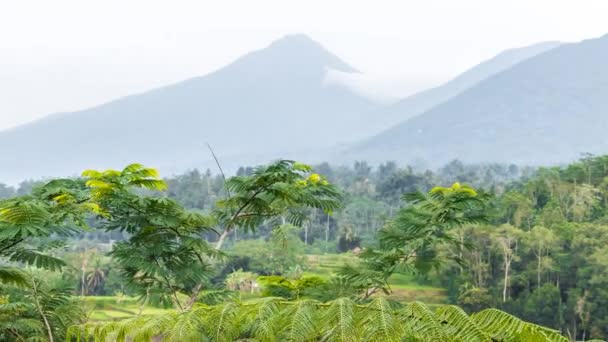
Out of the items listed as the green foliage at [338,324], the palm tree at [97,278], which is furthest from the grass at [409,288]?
the green foliage at [338,324]

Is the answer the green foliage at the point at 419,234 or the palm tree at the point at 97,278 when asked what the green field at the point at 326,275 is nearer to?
the palm tree at the point at 97,278

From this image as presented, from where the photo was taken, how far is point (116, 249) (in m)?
3.32

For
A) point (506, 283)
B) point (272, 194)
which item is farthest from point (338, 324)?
point (506, 283)

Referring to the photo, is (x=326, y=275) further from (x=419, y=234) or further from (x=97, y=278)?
(x=419, y=234)

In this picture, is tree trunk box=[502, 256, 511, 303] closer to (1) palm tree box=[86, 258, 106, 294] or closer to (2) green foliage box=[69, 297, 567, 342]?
(1) palm tree box=[86, 258, 106, 294]

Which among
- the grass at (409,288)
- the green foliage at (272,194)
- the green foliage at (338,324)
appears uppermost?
the green foliage at (272,194)

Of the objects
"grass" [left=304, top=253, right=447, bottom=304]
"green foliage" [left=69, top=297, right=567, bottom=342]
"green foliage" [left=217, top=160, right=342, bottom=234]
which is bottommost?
"grass" [left=304, top=253, right=447, bottom=304]

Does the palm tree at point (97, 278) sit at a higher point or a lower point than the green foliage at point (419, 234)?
lower

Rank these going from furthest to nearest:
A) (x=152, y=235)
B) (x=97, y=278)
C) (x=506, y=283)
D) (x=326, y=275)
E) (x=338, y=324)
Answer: (x=97, y=278) → (x=506, y=283) → (x=326, y=275) → (x=152, y=235) → (x=338, y=324)

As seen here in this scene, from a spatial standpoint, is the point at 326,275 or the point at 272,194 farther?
the point at 326,275

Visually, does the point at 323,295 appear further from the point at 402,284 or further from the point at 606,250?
the point at 402,284

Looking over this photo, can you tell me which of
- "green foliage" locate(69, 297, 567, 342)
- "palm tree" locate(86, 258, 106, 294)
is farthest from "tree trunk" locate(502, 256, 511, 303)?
"green foliage" locate(69, 297, 567, 342)

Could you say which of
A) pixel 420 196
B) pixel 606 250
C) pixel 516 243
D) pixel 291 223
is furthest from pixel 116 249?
pixel 516 243

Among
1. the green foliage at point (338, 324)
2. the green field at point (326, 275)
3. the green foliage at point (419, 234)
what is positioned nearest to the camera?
the green foliage at point (338, 324)
